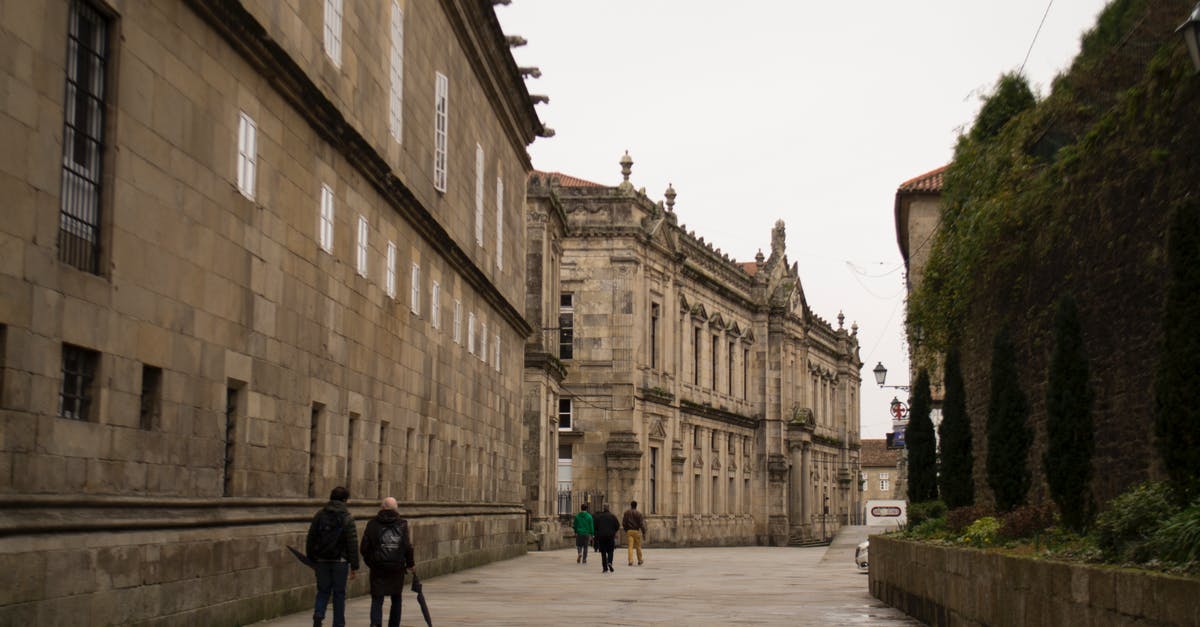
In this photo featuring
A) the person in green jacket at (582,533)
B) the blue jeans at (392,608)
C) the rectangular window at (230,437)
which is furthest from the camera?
the person in green jacket at (582,533)

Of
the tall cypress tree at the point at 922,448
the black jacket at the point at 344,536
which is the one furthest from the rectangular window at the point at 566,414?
the black jacket at the point at 344,536

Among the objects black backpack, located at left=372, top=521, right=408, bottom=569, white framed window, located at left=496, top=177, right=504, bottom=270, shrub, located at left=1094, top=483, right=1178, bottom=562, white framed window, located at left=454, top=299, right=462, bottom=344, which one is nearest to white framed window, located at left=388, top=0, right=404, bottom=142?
white framed window, located at left=454, top=299, right=462, bottom=344

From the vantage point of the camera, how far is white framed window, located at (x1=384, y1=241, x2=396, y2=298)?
76.5 ft

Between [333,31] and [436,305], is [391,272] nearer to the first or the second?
[436,305]

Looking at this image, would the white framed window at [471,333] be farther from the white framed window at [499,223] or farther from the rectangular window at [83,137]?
the rectangular window at [83,137]

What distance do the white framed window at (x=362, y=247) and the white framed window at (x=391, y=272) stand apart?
145 cm

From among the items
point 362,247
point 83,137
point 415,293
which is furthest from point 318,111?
point 415,293

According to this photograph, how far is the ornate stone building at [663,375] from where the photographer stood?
52903mm

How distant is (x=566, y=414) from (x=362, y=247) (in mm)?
34755

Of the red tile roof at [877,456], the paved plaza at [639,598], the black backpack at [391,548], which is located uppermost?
the red tile roof at [877,456]

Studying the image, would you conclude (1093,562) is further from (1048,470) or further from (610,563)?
(610,563)

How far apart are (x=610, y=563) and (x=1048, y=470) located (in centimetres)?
1926

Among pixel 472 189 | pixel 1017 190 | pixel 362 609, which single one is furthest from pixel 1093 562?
pixel 472 189

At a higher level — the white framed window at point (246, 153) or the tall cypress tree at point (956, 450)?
the white framed window at point (246, 153)
